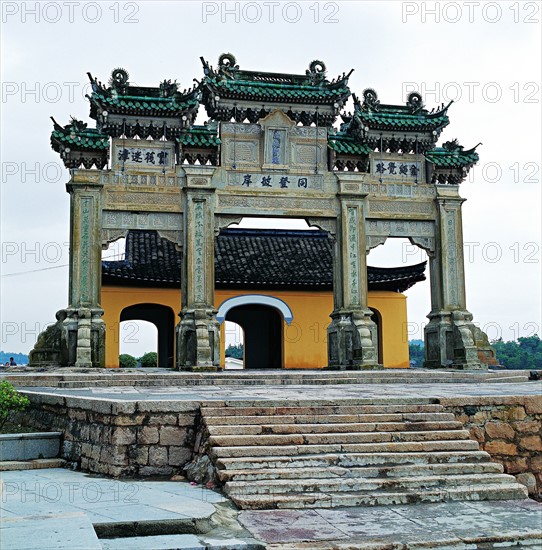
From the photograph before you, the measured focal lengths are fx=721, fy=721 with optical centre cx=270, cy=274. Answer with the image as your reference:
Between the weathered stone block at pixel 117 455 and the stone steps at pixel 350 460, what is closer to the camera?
the stone steps at pixel 350 460

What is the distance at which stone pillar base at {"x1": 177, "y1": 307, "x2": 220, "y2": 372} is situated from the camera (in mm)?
15867

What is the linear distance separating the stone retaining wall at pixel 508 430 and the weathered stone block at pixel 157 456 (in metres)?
3.20

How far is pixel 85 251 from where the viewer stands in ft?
53.6

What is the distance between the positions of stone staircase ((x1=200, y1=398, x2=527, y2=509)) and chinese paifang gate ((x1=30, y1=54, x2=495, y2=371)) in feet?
27.0

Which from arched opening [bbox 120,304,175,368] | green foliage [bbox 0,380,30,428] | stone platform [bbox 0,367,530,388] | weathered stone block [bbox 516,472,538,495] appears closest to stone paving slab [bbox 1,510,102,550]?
green foliage [bbox 0,380,30,428]

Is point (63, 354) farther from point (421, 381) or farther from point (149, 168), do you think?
point (421, 381)

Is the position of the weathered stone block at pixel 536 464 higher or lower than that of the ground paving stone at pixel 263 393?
lower

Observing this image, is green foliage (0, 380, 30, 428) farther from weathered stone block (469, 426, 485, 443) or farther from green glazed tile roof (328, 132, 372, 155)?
green glazed tile roof (328, 132, 372, 155)

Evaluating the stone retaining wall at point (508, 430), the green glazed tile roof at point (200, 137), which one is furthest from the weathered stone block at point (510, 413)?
the green glazed tile roof at point (200, 137)

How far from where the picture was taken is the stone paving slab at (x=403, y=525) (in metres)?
5.17

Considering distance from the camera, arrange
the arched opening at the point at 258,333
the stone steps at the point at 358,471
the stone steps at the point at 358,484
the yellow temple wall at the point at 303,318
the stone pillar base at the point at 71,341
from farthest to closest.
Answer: the arched opening at the point at 258,333
the yellow temple wall at the point at 303,318
the stone pillar base at the point at 71,341
the stone steps at the point at 358,471
the stone steps at the point at 358,484

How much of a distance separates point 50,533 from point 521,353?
36.9 metres

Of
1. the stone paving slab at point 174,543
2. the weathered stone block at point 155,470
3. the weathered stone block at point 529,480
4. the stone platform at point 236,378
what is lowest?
the weathered stone block at point 529,480

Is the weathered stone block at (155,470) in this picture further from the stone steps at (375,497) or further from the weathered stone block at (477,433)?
the weathered stone block at (477,433)
